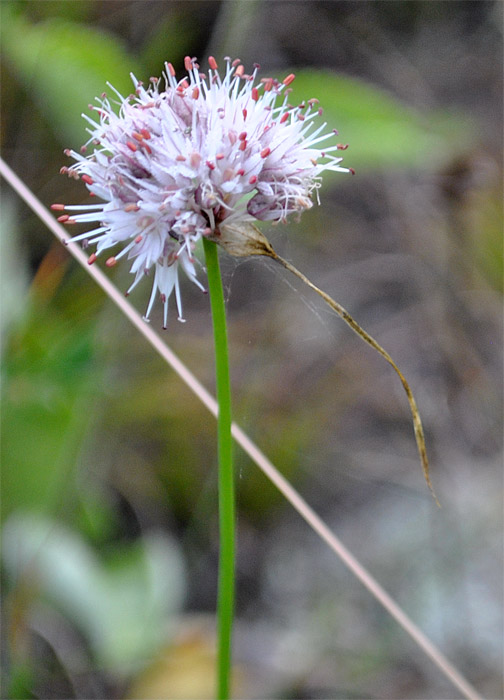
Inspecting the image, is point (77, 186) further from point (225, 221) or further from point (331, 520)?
point (225, 221)

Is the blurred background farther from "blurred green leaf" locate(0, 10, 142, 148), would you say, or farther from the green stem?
the green stem

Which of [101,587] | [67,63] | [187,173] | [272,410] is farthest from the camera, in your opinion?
[272,410]

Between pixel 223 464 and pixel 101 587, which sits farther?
pixel 101 587

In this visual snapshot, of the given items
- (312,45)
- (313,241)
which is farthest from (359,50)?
(313,241)

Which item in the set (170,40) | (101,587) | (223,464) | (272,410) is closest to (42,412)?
(101,587)

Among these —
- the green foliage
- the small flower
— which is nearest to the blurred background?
the green foliage

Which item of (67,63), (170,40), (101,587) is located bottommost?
(101,587)

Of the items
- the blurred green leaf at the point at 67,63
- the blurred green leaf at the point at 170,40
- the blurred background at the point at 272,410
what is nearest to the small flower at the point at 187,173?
the blurred background at the point at 272,410

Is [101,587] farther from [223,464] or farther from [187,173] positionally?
[187,173]
